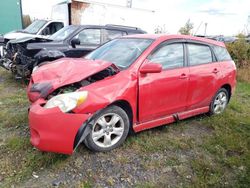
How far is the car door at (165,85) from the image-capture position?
3924 millimetres

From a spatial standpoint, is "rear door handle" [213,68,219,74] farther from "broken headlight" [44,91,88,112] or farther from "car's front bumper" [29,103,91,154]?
"car's front bumper" [29,103,91,154]

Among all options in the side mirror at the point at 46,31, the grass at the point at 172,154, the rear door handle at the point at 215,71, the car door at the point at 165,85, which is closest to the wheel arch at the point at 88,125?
the car door at the point at 165,85

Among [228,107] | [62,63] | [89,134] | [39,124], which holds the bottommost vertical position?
[228,107]

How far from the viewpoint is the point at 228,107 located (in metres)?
6.18

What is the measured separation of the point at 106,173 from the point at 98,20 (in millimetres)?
12767

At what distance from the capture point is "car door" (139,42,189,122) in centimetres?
392

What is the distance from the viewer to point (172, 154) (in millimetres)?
3840

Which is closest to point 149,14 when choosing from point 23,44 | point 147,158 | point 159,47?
point 23,44

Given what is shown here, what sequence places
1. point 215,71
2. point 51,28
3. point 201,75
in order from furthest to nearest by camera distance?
1. point 51,28
2. point 215,71
3. point 201,75

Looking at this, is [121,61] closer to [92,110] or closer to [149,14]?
[92,110]

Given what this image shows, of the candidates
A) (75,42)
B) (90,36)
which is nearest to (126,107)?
(75,42)

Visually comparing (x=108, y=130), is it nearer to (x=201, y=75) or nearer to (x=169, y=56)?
(x=169, y=56)

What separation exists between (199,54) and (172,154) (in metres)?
1.98

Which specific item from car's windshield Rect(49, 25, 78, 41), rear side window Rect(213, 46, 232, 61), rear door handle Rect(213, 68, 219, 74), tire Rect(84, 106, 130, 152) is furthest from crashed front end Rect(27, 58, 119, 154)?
car's windshield Rect(49, 25, 78, 41)
